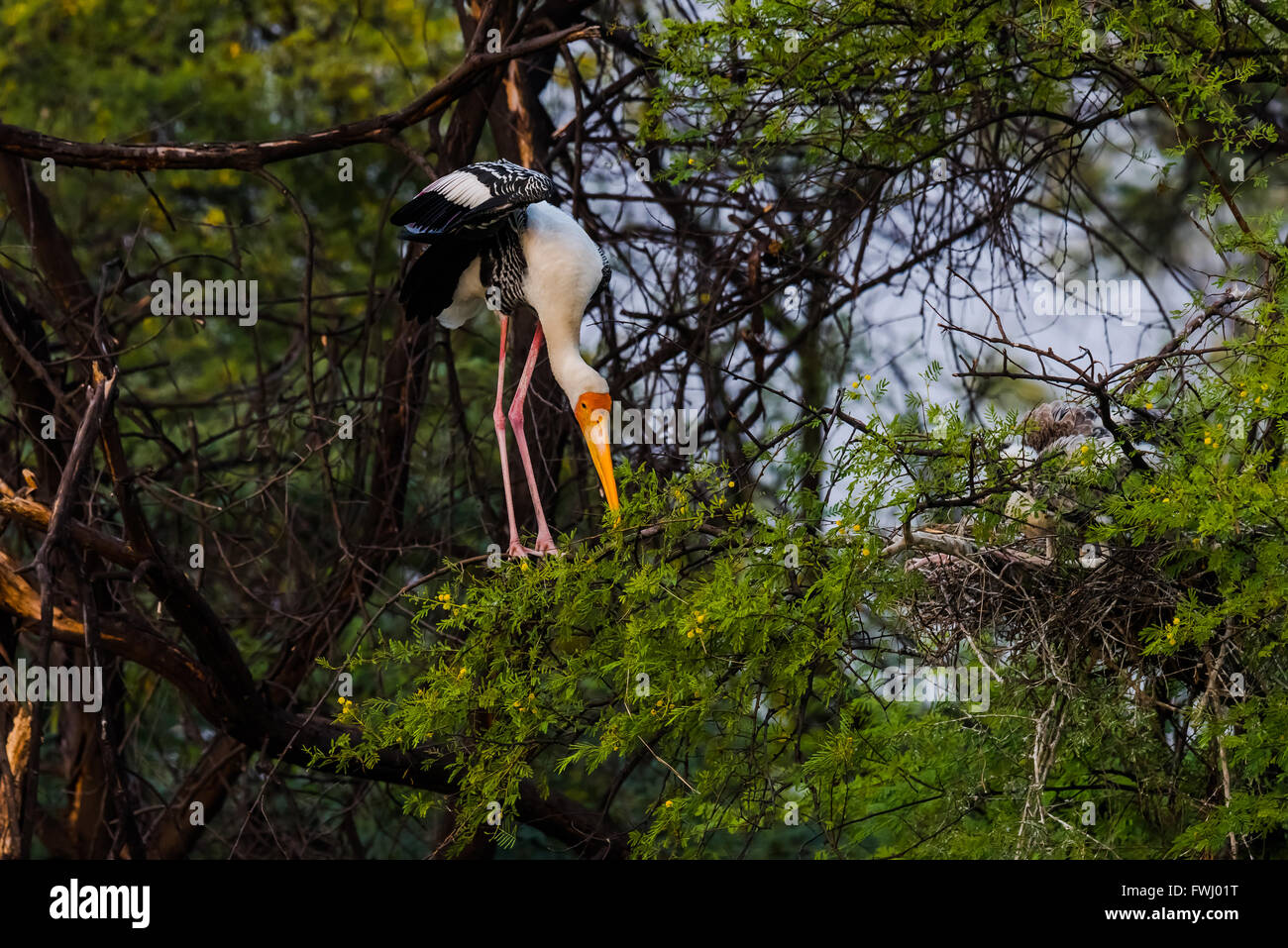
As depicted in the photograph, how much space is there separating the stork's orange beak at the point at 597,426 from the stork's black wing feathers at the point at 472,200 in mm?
688

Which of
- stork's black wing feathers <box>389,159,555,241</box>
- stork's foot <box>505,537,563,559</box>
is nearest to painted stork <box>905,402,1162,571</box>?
stork's foot <box>505,537,563,559</box>

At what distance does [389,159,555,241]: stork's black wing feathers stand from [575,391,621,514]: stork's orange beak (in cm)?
69

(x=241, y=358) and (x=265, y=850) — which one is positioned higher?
(x=241, y=358)

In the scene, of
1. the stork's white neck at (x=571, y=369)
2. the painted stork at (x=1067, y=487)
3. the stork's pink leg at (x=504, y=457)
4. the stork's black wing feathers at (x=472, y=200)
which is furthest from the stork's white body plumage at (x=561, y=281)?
the painted stork at (x=1067, y=487)

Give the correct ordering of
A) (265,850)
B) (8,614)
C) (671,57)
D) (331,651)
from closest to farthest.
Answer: (671,57) < (8,614) < (331,651) < (265,850)

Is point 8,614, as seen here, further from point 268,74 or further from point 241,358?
point 268,74

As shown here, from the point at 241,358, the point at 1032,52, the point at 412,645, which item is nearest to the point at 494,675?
the point at 412,645

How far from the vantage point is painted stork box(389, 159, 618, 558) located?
16.3ft

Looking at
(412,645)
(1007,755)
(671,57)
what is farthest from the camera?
(671,57)

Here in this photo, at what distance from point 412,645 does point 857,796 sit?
167cm

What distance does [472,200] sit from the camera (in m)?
4.99

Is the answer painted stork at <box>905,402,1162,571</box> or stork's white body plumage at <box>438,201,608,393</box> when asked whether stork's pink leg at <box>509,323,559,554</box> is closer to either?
stork's white body plumage at <box>438,201,608,393</box>

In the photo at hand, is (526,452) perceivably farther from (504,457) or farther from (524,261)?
(524,261)

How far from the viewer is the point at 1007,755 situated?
4848 millimetres
